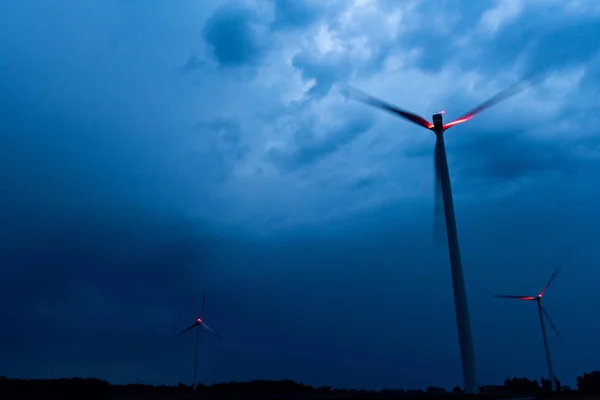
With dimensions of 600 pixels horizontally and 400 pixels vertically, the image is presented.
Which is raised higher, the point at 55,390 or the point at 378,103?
the point at 378,103

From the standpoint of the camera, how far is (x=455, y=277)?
1837 inches

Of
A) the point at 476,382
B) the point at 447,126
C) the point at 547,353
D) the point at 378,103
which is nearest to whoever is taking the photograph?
the point at 476,382

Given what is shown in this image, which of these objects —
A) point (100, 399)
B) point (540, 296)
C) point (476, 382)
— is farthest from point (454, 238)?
point (540, 296)

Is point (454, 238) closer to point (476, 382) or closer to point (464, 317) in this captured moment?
point (464, 317)

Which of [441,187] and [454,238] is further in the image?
[441,187]

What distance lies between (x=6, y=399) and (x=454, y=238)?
44861 millimetres

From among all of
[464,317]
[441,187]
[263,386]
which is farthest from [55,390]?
[263,386]

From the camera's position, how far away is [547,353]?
84500mm

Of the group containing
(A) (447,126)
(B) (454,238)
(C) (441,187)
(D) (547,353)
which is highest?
(A) (447,126)

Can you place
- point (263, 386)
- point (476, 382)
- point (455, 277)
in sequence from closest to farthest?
point (476, 382)
point (455, 277)
point (263, 386)

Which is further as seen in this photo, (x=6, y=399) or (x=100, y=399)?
(x=100, y=399)

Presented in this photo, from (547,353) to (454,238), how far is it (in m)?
51.3

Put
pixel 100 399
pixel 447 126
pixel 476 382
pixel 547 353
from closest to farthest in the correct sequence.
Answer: pixel 476 382, pixel 100 399, pixel 447 126, pixel 547 353

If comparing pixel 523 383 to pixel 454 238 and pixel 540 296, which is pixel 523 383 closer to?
pixel 540 296
